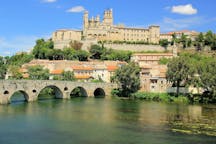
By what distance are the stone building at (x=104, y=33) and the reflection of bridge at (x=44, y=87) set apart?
123 feet

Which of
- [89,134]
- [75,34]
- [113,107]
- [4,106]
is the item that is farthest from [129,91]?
[75,34]

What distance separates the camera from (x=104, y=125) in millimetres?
33875

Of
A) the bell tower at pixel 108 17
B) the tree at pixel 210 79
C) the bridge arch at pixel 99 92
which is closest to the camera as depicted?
the tree at pixel 210 79

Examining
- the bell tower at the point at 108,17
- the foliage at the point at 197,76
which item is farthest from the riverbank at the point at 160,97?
the bell tower at the point at 108,17

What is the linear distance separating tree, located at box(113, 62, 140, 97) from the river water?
627 inches

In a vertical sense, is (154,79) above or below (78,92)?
above

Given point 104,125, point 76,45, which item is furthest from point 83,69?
point 104,125

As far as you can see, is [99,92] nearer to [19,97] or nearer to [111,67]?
[111,67]

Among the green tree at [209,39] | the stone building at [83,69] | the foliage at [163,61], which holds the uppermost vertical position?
the green tree at [209,39]

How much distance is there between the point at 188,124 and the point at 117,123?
246 inches

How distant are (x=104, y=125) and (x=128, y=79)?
1158 inches

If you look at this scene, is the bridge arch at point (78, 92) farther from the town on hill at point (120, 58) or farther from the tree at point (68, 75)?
the tree at point (68, 75)

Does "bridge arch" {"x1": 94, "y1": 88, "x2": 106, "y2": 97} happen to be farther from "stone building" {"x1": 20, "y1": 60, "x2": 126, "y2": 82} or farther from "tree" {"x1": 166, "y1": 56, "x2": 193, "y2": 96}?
"tree" {"x1": 166, "y1": 56, "x2": 193, "y2": 96}

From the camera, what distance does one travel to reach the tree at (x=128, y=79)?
62719mm
